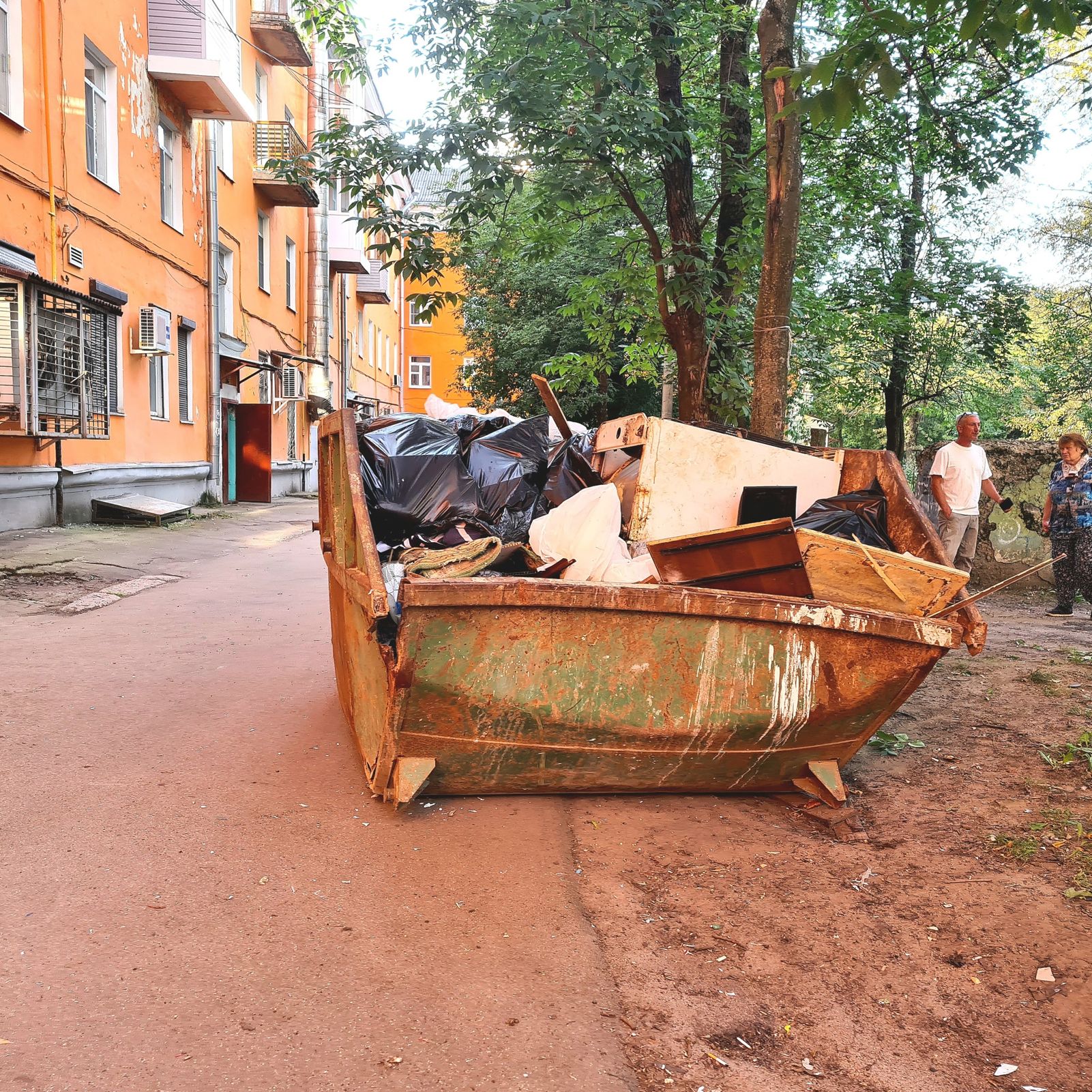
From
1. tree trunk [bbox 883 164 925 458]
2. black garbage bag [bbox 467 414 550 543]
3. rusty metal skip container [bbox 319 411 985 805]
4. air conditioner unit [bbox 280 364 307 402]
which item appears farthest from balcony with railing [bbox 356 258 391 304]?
Result: rusty metal skip container [bbox 319 411 985 805]

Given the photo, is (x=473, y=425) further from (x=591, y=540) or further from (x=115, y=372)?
(x=115, y=372)

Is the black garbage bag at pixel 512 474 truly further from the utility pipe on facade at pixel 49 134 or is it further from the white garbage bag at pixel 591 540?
the utility pipe on facade at pixel 49 134

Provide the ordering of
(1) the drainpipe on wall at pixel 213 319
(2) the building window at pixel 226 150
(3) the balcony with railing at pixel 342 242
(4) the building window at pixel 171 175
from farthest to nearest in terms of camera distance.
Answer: (3) the balcony with railing at pixel 342 242 < (2) the building window at pixel 226 150 < (1) the drainpipe on wall at pixel 213 319 < (4) the building window at pixel 171 175

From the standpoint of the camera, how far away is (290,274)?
2369cm

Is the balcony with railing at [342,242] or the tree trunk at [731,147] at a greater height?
the balcony with railing at [342,242]

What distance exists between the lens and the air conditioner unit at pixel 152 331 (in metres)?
14.0

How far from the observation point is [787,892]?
2908mm

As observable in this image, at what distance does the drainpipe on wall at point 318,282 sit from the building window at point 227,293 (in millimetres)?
5094

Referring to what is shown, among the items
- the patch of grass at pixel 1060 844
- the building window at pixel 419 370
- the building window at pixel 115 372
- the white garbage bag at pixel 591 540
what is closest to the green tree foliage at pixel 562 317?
the building window at pixel 115 372

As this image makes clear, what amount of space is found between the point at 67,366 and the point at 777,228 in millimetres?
8233

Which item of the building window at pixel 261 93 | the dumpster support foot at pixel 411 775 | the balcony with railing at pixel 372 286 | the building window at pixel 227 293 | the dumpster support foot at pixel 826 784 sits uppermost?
the building window at pixel 261 93

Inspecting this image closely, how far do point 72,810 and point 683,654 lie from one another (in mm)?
2217

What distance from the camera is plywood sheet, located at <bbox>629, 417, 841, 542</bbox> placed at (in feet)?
13.0

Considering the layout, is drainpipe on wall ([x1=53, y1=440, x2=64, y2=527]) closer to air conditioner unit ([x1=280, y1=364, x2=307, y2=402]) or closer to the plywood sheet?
the plywood sheet
